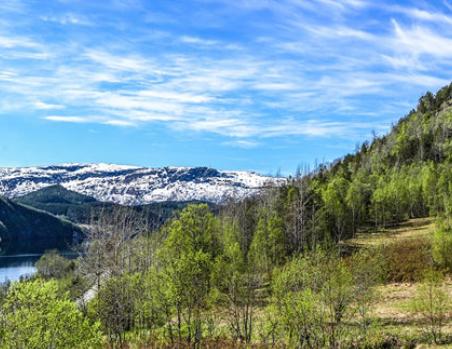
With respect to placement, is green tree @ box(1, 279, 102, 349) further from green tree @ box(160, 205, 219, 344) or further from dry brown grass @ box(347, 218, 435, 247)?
dry brown grass @ box(347, 218, 435, 247)

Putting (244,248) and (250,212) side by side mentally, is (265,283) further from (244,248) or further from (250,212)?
(250,212)

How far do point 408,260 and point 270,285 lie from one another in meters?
25.4

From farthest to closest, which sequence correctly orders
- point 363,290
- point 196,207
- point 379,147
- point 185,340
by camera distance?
point 379,147 < point 196,207 < point 185,340 < point 363,290

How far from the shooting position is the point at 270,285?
2346 inches

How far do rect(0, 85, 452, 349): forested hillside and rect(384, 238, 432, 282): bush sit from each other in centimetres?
21

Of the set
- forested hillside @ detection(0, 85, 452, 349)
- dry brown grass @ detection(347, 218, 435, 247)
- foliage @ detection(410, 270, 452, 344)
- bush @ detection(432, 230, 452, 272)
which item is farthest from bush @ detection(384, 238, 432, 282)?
foliage @ detection(410, 270, 452, 344)

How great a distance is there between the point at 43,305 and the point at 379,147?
187m

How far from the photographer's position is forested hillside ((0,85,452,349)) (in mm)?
34438

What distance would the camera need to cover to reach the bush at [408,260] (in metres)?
69.4

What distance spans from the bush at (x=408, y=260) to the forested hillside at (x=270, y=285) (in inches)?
8.4

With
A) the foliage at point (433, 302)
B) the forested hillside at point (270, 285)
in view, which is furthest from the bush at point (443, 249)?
the foliage at point (433, 302)

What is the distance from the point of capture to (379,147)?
19625cm

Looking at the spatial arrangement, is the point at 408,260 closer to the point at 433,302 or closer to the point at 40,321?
the point at 433,302

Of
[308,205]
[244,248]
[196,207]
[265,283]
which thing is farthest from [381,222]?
[196,207]
